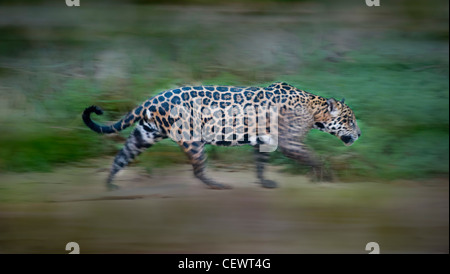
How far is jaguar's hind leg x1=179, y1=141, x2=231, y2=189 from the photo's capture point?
4.59m

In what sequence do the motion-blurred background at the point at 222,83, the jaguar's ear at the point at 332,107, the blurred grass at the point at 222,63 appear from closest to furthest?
the motion-blurred background at the point at 222,83 < the jaguar's ear at the point at 332,107 < the blurred grass at the point at 222,63

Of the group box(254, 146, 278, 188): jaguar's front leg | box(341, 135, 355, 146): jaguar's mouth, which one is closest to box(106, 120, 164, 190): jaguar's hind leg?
box(254, 146, 278, 188): jaguar's front leg

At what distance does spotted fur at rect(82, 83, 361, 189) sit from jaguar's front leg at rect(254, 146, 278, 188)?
78 millimetres

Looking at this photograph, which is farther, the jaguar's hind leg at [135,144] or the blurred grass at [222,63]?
the blurred grass at [222,63]

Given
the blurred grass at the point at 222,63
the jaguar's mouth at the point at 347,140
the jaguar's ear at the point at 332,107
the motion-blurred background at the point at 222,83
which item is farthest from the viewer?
the blurred grass at the point at 222,63

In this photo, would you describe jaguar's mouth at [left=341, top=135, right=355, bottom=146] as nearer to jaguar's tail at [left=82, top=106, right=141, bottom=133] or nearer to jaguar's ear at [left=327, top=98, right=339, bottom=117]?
jaguar's ear at [left=327, top=98, right=339, bottom=117]

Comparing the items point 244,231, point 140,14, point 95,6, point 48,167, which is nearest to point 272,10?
point 140,14

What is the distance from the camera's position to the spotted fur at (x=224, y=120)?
15.0 feet

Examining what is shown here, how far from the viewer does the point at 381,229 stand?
4.49 metres

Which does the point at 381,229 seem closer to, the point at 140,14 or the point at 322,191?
the point at 322,191

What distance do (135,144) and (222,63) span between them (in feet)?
4.83

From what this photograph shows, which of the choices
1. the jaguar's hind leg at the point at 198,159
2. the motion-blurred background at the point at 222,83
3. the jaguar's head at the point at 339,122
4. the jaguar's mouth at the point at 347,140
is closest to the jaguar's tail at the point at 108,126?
the motion-blurred background at the point at 222,83

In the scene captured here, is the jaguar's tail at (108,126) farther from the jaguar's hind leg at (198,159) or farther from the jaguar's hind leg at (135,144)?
the jaguar's hind leg at (198,159)

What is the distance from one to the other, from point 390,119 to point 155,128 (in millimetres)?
2588
